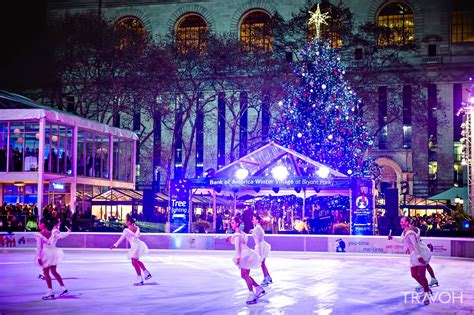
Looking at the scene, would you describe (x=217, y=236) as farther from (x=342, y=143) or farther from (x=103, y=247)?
(x=342, y=143)

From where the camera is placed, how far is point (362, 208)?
33.5 metres

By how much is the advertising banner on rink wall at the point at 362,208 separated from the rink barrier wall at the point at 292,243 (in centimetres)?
98

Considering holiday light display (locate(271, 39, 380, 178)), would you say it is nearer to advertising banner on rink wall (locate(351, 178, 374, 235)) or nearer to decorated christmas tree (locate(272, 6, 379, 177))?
decorated christmas tree (locate(272, 6, 379, 177))

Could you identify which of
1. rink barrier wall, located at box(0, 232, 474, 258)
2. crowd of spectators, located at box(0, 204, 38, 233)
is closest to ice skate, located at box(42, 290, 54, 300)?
rink barrier wall, located at box(0, 232, 474, 258)

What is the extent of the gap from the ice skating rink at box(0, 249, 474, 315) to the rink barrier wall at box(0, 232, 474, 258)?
101 inches

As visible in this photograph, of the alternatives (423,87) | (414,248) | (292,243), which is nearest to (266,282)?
(414,248)

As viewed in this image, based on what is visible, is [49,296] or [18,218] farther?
[18,218]

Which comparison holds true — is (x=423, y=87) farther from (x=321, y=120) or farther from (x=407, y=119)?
(x=321, y=120)

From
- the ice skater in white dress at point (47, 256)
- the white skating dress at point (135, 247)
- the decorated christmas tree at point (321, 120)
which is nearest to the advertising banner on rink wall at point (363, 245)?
the decorated christmas tree at point (321, 120)

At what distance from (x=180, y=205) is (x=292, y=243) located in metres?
6.26

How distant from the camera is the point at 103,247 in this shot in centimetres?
3425

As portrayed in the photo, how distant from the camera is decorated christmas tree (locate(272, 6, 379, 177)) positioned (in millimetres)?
42094

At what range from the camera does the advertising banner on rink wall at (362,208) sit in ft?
109

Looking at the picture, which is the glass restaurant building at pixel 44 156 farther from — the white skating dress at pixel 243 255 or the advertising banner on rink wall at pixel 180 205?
the white skating dress at pixel 243 255
